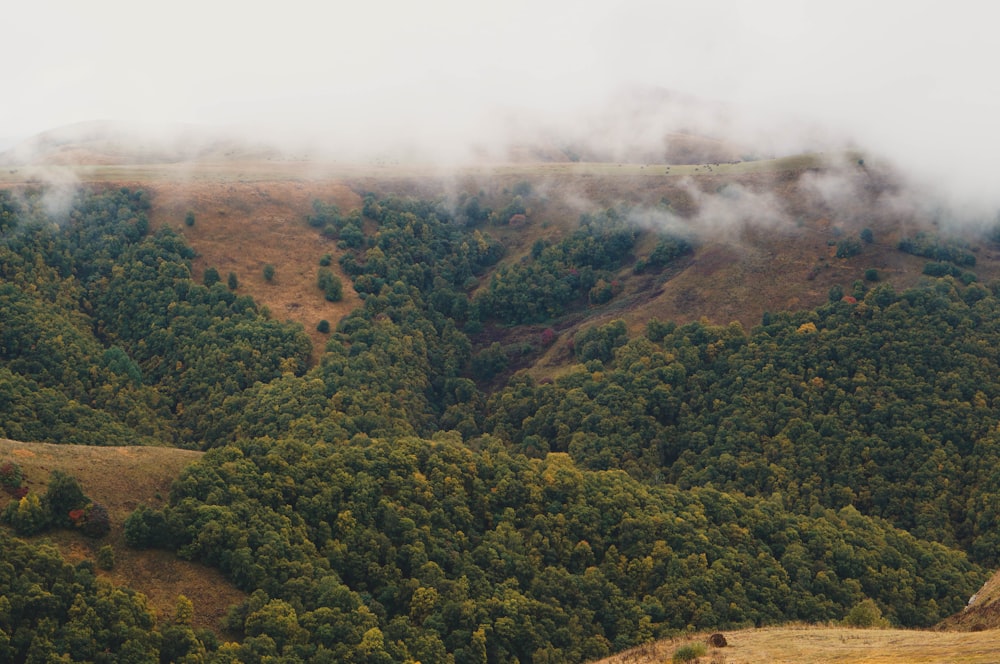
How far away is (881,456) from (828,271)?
5006 centimetres

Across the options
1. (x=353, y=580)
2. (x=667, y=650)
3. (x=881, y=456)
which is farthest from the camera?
(x=881, y=456)

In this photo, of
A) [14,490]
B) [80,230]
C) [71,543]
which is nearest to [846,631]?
[71,543]

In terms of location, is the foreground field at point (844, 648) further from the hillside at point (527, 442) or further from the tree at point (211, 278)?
the tree at point (211, 278)

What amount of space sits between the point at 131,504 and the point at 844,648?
7190 cm

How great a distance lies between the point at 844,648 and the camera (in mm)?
62156

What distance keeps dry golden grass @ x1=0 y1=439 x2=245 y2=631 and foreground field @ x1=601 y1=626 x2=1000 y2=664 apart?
42745 mm

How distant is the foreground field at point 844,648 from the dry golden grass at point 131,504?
1683 inches

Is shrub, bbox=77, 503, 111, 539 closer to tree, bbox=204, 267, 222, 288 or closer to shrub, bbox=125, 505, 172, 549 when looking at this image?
shrub, bbox=125, 505, 172, 549

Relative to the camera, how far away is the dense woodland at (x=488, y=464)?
97.0 metres

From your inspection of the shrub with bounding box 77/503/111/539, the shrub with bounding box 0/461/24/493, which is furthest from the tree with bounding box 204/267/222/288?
the shrub with bounding box 77/503/111/539

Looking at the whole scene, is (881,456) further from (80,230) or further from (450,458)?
(80,230)

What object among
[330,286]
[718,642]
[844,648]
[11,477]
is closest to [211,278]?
[330,286]

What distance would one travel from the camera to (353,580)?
105000 mm

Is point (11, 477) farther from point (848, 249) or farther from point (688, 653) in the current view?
point (848, 249)
